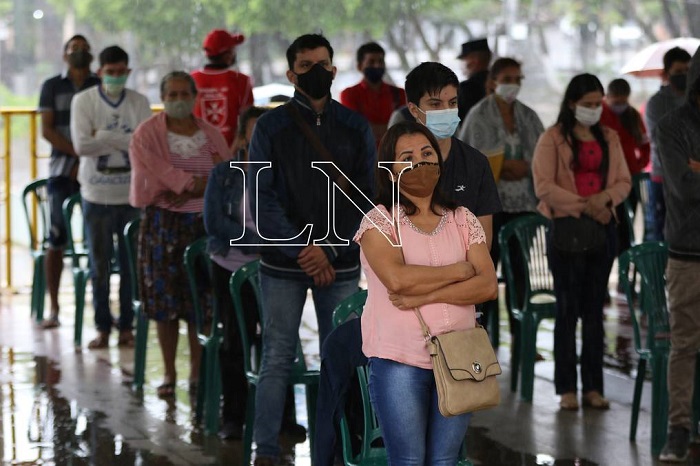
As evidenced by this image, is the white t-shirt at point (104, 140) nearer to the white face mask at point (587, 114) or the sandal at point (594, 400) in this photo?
the white face mask at point (587, 114)

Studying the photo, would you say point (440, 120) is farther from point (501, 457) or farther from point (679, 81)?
point (679, 81)

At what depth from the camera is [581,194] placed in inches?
268

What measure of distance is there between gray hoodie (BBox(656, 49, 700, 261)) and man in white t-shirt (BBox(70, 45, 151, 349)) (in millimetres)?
3515

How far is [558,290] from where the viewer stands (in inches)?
270

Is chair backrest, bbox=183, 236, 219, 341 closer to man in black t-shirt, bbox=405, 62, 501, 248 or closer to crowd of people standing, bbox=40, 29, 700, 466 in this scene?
crowd of people standing, bbox=40, 29, 700, 466

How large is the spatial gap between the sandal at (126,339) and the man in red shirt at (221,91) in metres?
1.30

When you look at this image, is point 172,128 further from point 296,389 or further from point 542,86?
point 542,86

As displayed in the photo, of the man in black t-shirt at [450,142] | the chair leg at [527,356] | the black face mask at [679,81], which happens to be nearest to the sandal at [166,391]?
the chair leg at [527,356]

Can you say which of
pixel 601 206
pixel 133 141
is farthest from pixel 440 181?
pixel 133 141

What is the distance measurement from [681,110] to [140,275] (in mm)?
2782

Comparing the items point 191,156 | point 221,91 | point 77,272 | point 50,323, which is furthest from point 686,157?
point 50,323

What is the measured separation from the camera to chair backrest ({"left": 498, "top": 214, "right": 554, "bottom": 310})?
723cm

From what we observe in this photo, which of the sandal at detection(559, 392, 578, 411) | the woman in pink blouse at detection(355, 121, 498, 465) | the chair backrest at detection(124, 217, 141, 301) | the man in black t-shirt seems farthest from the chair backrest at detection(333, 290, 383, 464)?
the chair backrest at detection(124, 217, 141, 301)

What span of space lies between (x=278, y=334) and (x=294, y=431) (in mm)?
1037
